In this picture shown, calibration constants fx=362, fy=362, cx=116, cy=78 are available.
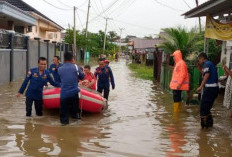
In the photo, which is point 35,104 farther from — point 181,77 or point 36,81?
point 181,77

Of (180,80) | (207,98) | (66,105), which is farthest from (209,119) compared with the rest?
(66,105)

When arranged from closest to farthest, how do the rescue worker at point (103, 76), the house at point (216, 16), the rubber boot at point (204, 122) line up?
the rubber boot at point (204, 122)
the house at point (216, 16)
the rescue worker at point (103, 76)

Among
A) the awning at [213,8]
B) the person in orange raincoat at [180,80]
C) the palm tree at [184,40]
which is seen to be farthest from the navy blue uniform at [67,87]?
the palm tree at [184,40]

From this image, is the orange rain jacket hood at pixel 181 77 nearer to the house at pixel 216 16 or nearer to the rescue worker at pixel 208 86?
the house at pixel 216 16

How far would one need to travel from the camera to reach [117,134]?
7332mm

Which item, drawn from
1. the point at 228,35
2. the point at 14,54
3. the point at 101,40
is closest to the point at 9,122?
the point at 228,35

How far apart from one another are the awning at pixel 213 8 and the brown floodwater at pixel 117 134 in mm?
2958

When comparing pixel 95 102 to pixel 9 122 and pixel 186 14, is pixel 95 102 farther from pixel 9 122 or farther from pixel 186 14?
pixel 186 14

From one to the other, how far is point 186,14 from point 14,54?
8624 millimetres

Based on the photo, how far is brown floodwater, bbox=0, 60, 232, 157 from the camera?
603 cm

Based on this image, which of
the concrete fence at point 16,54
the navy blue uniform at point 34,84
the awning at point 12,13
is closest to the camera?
the navy blue uniform at point 34,84

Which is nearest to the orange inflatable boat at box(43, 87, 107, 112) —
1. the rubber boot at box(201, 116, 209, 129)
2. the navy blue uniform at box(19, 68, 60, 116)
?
the navy blue uniform at box(19, 68, 60, 116)

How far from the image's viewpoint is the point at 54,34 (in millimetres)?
44812

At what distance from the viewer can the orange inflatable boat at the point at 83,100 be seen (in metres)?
8.90
